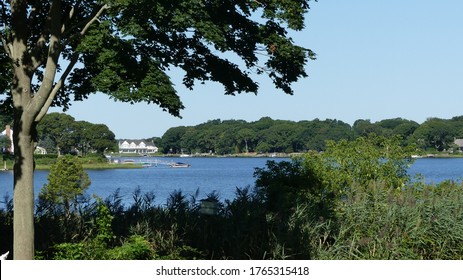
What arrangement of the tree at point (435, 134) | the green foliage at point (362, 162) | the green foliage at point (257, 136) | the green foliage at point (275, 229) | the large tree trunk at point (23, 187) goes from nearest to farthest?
the large tree trunk at point (23, 187), the green foliage at point (275, 229), the green foliage at point (362, 162), the green foliage at point (257, 136), the tree at point (435, 134)

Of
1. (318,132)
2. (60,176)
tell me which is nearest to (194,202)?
(60,176)

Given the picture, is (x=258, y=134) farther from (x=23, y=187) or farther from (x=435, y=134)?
(x=23, y=187)

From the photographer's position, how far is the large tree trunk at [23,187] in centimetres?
1144

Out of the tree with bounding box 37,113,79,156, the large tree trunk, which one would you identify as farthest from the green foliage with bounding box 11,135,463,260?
the tree with bounding box 37,113,79,156

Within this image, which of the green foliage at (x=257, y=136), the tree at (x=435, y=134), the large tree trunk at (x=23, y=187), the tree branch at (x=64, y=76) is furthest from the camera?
the tree at (x=435, y=134)

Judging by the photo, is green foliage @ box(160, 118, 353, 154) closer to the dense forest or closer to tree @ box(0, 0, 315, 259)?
the dense forest

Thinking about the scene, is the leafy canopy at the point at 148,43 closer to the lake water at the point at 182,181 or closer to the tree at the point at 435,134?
the lake water at the point at 182,181

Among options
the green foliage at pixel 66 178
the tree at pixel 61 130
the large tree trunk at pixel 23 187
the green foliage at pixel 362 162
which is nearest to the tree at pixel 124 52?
the large tree trunk at pixel 23 187

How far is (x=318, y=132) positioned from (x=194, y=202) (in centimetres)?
9838

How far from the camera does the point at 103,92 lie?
12172mm

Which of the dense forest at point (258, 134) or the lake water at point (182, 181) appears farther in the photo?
the dense forest at point (258, 134)

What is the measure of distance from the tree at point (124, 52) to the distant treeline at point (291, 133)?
91.7 metres

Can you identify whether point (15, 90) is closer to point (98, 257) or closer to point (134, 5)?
point (134, 5)

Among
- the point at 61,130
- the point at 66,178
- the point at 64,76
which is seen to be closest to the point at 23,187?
the point at 64,76
